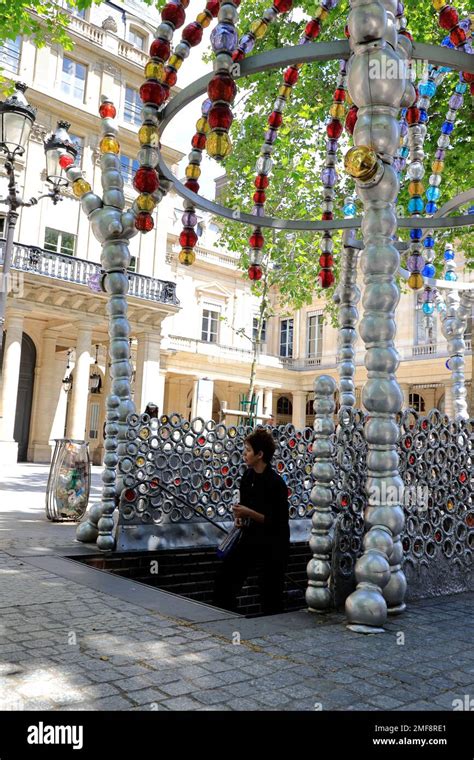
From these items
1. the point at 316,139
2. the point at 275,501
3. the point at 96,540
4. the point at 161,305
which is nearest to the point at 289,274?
the point at 316,139

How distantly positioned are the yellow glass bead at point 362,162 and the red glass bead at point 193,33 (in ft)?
6.05

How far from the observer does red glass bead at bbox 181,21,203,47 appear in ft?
16.5

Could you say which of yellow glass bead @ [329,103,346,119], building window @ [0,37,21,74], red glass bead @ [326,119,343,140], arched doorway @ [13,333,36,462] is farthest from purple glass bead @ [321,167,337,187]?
arched doorway @ [13,333,36,462]

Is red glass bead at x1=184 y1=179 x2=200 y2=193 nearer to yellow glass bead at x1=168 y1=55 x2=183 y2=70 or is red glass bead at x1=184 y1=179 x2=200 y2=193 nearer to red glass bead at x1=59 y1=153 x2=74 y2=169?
yellow glass bead at x1=168 y1=55 x2=183 y2=70

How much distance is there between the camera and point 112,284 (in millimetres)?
6762

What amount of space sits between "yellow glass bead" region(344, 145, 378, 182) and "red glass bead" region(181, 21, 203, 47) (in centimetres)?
185

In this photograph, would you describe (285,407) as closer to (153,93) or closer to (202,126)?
(202,126)

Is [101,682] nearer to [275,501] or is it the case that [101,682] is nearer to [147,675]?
[147,675]

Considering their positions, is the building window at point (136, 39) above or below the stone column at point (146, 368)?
above

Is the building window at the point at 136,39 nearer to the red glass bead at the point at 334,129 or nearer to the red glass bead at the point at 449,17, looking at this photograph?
the red glass bead at the point at 334,129

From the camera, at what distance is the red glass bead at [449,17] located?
501 cm

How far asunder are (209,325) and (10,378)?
16018 millimetres

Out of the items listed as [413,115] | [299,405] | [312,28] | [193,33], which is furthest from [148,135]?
[299,405]

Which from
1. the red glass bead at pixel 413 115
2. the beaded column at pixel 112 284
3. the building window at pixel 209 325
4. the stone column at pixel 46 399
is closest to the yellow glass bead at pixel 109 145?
the beaded column at pixel 112 284
